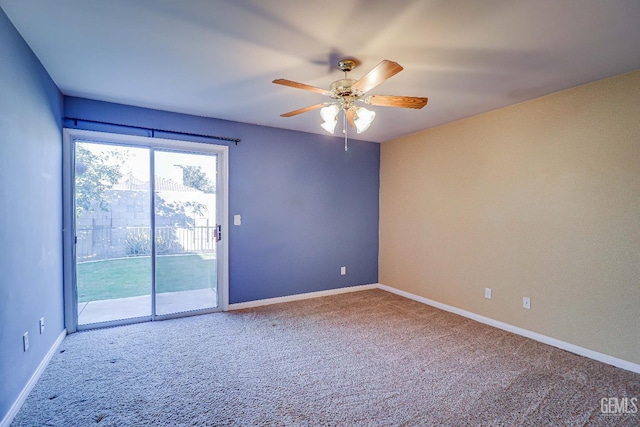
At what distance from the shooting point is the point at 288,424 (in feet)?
6.00

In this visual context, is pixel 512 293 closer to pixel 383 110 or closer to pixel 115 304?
pixel 383 110

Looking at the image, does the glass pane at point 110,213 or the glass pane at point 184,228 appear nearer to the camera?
the glass pane at point 110,213

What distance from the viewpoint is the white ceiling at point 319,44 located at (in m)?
1.71

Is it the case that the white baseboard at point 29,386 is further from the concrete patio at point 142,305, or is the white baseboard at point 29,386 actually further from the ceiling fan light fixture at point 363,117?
the ceiling fan light fixture at point 363,117

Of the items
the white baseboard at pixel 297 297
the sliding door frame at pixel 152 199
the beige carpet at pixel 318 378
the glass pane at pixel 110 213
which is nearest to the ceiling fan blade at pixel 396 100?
the beige carpet at pixel 318 378

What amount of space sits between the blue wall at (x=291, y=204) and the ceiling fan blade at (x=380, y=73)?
2347 mm

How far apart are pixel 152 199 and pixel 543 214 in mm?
4345

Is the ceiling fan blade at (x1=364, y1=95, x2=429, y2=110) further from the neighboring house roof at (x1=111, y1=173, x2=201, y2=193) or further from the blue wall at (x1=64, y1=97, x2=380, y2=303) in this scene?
the neighboring house roof at (x1=111, y1=173, x2=201, y2=193)

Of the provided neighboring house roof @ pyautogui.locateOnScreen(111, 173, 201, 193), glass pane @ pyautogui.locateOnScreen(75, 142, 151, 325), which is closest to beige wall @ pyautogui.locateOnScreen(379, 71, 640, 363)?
neighboring house roof @ pyautogui.locateOnScreen(111, 173, 201, 193)

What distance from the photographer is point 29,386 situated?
83.7 inches

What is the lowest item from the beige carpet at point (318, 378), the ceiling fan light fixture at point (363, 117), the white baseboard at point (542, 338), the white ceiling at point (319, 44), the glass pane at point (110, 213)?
the beige carpet at point (318, 378)

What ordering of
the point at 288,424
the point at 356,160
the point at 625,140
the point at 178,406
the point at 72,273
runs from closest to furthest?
the point at 288,424
the point at 178,406
the point at 625,140
the point at 72,273
the point at 356,160

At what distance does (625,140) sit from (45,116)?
16.3 ft

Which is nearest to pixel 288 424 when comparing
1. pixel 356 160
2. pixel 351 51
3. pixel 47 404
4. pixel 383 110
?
pixel 47 404
